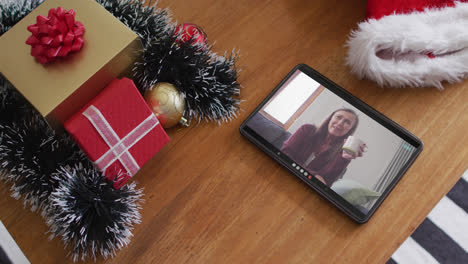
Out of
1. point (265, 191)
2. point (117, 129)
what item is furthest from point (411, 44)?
point (117, 129)

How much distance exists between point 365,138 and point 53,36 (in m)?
0.48

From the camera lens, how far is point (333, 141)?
59 centimetres

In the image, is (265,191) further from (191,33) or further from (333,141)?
(191,33)

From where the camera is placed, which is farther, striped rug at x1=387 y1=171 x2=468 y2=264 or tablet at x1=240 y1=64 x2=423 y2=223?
striped rug at x1=387 y1=171 x2=468 y2=264

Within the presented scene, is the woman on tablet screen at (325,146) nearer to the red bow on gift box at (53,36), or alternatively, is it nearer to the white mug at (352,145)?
the white mug at (352,145)

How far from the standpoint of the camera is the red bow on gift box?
1.66ft

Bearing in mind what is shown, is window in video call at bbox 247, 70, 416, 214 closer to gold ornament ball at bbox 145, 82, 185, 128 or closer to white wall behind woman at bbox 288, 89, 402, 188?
white wall behind woman at bbox 288, 89, 402, 188

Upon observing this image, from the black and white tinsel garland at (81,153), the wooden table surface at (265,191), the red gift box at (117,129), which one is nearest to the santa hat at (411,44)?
the wooden table surface at (265,191)

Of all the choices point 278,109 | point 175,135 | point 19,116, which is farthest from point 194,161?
point 19,116

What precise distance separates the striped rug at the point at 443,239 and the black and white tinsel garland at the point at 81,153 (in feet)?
2.06

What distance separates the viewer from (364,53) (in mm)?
599

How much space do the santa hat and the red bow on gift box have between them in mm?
433

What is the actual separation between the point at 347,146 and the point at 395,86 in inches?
5.5

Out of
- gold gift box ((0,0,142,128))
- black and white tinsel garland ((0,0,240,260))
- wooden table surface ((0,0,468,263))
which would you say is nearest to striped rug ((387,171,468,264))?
wooden table surface ((0,0,468,263))
